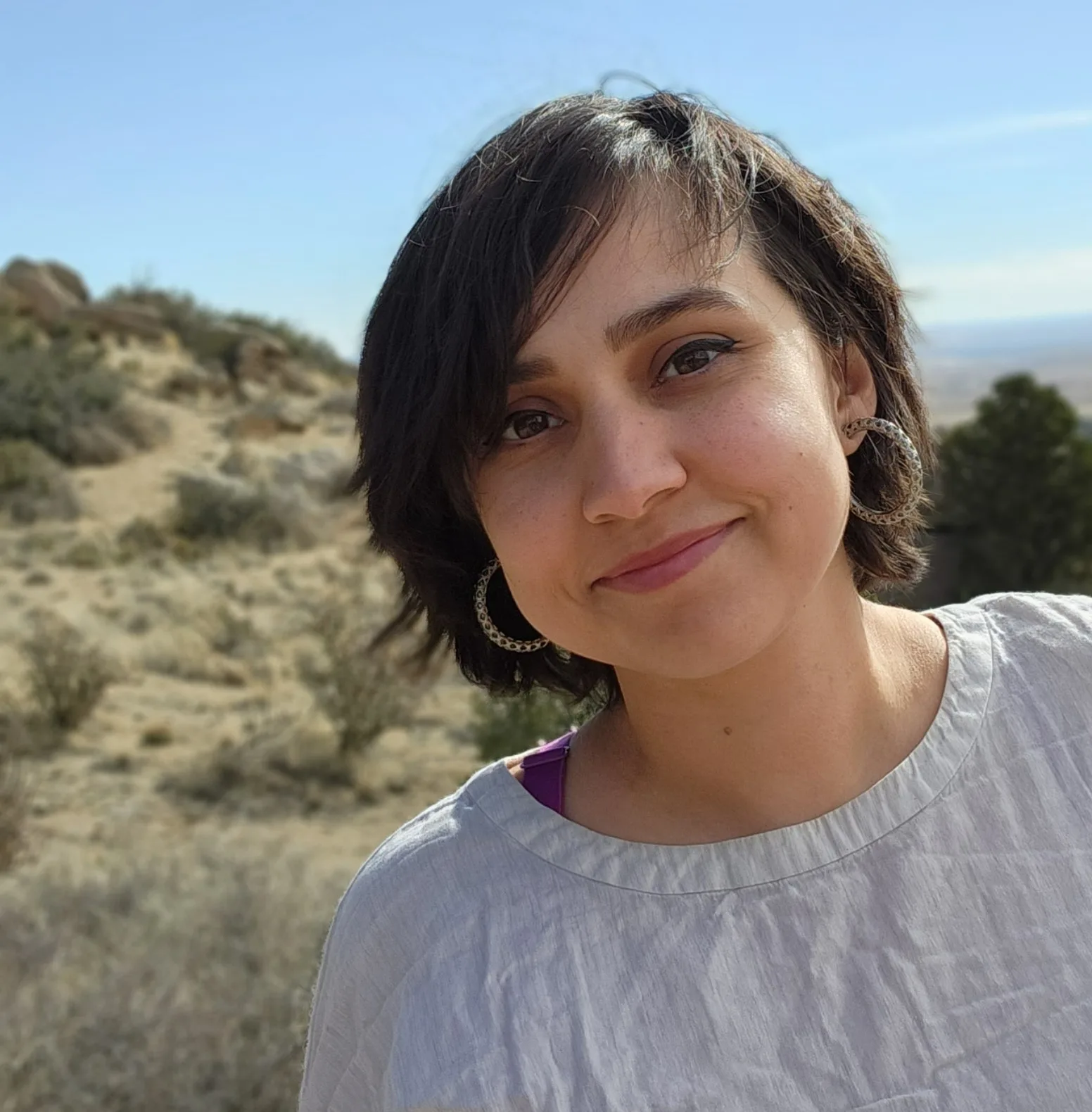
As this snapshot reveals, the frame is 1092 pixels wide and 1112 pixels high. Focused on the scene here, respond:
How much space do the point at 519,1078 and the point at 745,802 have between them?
1.34 ft

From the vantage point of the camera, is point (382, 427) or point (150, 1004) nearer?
point (382, 427)

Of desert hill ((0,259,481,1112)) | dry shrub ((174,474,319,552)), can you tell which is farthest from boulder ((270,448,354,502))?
dry shrub ((174,474,319,552))

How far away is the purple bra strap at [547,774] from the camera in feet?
4.52

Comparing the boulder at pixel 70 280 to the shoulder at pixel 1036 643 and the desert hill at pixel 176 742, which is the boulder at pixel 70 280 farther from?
the shoulder at pixel 1036 643

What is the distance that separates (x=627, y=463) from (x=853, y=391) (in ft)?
1.60

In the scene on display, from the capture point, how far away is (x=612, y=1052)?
112 cm

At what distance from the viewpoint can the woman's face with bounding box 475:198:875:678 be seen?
3.90ft

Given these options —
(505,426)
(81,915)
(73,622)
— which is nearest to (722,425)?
(505,426)

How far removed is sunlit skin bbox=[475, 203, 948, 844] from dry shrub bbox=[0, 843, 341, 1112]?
243 centimetres

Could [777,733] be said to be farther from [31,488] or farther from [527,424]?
[31,488]

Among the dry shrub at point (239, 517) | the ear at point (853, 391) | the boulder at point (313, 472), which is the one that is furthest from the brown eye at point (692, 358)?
the boulder at point (313, 472)

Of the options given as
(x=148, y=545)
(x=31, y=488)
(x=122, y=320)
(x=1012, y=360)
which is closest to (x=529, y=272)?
(x=148, y=545)

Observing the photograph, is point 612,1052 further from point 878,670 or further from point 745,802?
point 878,670

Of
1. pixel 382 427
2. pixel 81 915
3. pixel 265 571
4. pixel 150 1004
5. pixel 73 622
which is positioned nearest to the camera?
pixel 382 427
